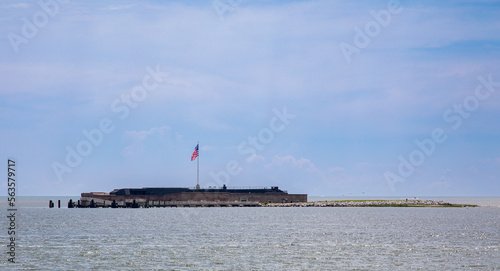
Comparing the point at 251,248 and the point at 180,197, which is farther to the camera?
the point at 180,197

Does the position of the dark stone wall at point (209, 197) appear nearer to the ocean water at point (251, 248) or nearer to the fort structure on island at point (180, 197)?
the fort structure on island at point (180, 197)

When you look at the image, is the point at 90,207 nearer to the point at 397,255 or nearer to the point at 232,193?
the point at 232,193

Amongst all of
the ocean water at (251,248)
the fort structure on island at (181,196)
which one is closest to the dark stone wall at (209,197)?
the fort structure on island at (181,196)

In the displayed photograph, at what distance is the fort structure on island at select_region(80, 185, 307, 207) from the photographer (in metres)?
150

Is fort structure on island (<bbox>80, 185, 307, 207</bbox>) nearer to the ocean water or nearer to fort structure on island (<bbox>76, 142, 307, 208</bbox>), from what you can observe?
fort structure on island (<bbox>76, 142, 307, 208</bbox>)

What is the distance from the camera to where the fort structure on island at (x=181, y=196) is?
150 metres

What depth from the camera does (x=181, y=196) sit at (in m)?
150

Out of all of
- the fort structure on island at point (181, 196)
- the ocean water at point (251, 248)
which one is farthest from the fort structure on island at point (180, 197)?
the ocean water at point (251, 248)

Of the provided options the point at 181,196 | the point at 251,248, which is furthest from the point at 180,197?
the point at 251,248

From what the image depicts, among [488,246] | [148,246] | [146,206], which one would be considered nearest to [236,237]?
[148,246]

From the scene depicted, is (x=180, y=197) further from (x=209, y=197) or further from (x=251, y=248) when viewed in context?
(x=251, y=248)

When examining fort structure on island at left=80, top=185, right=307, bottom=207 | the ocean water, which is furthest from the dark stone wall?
the ocean water

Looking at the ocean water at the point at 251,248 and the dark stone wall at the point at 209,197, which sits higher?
the dark stone wall at the point at 209,197

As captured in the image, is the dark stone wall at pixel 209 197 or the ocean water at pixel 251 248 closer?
the ocean water at pixel 251 248
